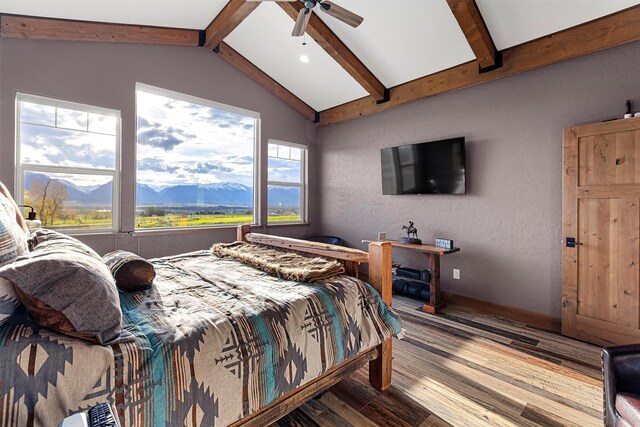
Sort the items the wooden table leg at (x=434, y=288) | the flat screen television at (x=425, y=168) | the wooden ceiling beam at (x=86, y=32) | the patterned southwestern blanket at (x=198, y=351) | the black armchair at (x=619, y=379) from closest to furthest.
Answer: the patterned southwestern blanket at (x=198, y=351)
the black armchair at (x=619, y=379)
the wooden ceiling beam at (x=86, y=32)
the wooden table leg at (x=434, y=288)
the flat screen television at (x=425, y=168)

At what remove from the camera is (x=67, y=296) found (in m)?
0.96

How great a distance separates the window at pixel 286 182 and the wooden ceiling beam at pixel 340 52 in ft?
5.46

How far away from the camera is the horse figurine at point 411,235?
3814 millimetres

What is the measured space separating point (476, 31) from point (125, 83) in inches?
150

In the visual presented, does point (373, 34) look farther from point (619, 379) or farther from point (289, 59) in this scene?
point (619, 379)

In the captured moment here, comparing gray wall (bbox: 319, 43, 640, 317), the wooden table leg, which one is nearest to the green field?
gray wall (bbox: 319, 43, 640, 317)

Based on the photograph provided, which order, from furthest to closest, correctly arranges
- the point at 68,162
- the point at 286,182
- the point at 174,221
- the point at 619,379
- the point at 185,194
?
the point at 286,182, the point at 185,194, the point at 174,221, the point at 68,162, the point at 619,379

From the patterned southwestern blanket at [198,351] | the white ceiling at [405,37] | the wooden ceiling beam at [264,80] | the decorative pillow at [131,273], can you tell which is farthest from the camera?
the wooden ceiling beam at [264,80]

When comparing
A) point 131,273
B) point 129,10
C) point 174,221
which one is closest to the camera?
point 131,273

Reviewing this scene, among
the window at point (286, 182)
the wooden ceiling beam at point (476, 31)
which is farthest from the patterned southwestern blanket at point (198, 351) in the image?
the window at point (286, 182)

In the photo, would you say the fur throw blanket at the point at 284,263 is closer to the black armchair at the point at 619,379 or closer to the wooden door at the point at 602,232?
the black armchair at the point at 619,379

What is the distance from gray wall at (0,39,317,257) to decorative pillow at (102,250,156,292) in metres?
2.03

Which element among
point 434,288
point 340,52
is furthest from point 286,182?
point 434,288

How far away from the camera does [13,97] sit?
9.43ft
